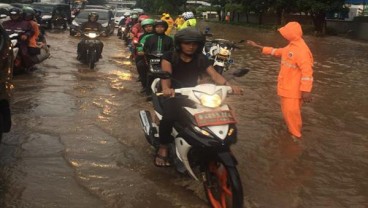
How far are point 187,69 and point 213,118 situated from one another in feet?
3.70

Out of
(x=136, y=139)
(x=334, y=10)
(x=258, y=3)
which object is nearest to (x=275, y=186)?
(x=136, y=139)

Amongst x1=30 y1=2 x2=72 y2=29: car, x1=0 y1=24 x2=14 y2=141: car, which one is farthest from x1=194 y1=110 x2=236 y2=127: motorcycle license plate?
x1=30 y1=2 x2=72 y2=29: car

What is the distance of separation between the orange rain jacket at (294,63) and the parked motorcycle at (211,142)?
8.19 ft

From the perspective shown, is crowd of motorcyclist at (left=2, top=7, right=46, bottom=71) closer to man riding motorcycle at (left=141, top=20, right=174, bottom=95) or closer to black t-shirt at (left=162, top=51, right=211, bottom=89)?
man riding motorcycle at (left=141, top=20, right=174, bottom=95)

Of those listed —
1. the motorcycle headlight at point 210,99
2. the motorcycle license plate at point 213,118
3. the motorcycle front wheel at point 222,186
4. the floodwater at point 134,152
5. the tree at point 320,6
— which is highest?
the tree at point 320,6

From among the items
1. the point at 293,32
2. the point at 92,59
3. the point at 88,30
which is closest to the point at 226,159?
the point at 293,32

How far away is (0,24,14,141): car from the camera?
5234mm

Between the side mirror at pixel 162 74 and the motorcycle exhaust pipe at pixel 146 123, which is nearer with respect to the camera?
the side mirror at pixel 162 74

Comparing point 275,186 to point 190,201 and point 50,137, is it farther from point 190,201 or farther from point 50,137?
point 50,137

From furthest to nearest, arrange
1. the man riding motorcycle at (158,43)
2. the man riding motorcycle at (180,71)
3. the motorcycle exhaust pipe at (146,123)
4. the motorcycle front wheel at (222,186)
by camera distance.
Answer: the man riding motorcycle at (158,43) < the motorcycle exhaust pipe at (146,123) < the man riding motorcycle at (180,71) < the motorcycle front wheel at (222,186)

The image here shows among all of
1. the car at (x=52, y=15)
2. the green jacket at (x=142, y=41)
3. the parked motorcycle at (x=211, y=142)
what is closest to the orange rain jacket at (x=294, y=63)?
the parked motorcycle at (x=211, y=142)

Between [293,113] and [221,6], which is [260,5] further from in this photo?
[293,113]

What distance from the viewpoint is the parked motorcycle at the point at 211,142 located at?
3.95 m

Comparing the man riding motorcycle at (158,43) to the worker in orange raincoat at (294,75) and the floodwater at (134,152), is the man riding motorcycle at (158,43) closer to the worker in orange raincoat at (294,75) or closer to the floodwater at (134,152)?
the floodwater at (134,152)
